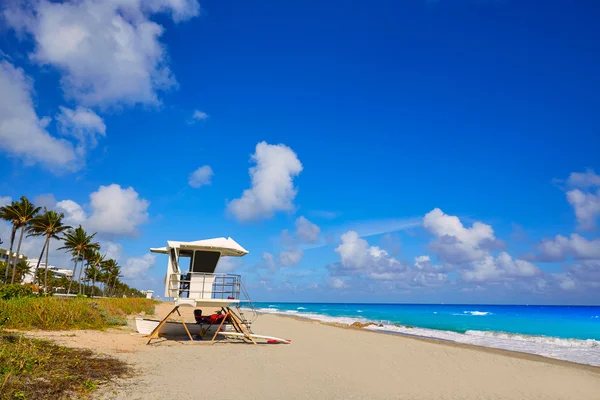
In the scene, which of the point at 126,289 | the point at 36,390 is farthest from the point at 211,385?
Answer: the point at 126,289

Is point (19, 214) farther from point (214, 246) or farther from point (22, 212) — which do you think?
point (214, 246)

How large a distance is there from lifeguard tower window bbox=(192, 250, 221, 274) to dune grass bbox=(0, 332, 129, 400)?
603 cm

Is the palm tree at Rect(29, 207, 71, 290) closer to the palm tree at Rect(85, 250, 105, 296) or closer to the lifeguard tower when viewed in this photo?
the palm tree at Rect(85, 250, 105, 296)

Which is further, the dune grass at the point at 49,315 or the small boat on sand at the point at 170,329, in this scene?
the small boat on sand at the point at 170,329

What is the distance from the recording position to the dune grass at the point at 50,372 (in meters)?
6.16

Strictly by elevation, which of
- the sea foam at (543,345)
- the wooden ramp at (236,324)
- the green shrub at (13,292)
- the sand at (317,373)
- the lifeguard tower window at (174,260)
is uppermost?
the lifeguard tower window at (174,260)

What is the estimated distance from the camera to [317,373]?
397 inches

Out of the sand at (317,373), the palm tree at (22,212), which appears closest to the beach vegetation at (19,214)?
the palm tree at (22,212)

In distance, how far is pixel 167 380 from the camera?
8.38 metres

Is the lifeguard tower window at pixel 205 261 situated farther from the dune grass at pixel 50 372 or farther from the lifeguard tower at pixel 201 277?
the dune grass at pixel 50 372

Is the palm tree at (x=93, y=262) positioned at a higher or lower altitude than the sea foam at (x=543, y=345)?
higher

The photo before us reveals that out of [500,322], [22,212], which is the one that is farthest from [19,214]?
[500,322]

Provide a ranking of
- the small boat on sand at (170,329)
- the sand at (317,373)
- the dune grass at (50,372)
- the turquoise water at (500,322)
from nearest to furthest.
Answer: the dune grass at (50,372) < the sand at (317,373) < the small boat on sand at (170,329) < the turquoise water at (500,322)

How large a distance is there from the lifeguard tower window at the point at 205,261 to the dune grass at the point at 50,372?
6.03 meters
